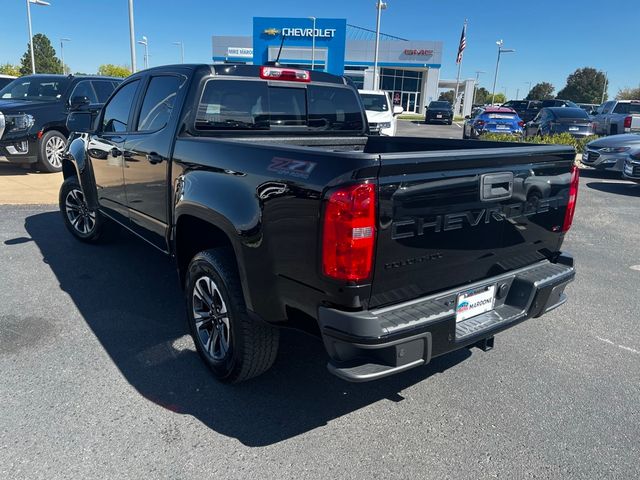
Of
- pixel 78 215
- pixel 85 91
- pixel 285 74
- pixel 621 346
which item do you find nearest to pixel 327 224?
pixel 285 74

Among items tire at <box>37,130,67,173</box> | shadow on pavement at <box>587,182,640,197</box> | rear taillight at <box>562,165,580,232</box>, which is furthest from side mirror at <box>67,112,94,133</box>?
shadow on pavement at <box>587,182,640,197</box>

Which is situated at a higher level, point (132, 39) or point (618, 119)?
point (132, 39)

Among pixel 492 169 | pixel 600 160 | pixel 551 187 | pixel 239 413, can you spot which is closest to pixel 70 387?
pixel 239 413

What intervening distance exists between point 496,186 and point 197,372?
7.20 ft

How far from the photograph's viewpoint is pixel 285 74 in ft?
13.1

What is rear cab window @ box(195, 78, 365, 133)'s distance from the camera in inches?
Result: 143

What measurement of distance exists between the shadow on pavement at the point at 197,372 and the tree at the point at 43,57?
7652cm

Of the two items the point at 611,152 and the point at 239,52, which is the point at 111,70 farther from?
the point at 611,152

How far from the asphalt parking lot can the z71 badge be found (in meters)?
1.42

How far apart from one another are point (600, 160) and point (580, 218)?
451cm

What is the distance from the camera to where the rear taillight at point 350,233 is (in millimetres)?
2152

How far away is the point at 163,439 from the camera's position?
2.64 metres

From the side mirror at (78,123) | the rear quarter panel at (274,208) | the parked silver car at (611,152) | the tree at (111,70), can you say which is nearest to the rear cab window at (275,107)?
the rear quarter panel at (274,208)

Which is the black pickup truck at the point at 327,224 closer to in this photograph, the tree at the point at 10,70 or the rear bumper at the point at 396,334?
the rear bumper at the point at 396,334
